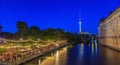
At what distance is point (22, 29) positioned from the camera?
8919cm

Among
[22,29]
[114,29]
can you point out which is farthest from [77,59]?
[22,29]

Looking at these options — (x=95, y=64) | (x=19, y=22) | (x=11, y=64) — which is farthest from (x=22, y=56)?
(x=19, y=22)

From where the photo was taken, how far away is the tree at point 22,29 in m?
85.9

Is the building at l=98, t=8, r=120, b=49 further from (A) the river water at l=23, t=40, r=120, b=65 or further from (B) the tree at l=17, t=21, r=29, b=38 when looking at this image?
(B) the tree at l=17, t=21, r=29, b=38

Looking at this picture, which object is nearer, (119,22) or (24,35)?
(119,22)

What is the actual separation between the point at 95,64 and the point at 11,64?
11.1m

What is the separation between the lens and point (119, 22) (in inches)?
2576

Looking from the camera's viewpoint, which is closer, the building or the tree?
the building

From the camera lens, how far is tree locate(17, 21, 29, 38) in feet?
282

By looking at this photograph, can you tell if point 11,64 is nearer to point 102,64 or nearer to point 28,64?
point 28,64

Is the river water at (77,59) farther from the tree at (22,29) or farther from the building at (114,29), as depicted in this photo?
the tree at (22,29)

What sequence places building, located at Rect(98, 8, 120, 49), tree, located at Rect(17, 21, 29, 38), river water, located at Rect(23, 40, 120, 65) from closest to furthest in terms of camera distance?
river water, located at Rect(23, 40, 120, 65) < building, located at Rect(98, 8, 120, 49) < tree, located at Rect(17, 21, 29, 38)

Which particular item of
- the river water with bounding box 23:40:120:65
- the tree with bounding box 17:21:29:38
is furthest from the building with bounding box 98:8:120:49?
the tree with bounding box 17:21:29:38

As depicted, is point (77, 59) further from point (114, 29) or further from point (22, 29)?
point (22, 29)
